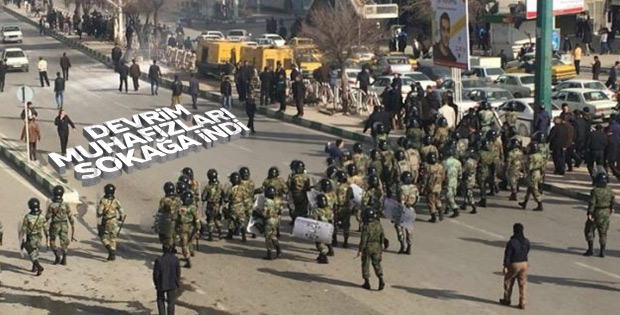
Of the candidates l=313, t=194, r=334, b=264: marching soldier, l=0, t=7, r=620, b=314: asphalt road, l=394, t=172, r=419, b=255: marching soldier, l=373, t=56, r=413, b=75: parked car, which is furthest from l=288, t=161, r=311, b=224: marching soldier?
l=373, t=56, r=413, b=75: parked car

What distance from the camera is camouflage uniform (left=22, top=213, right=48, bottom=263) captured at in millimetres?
16688

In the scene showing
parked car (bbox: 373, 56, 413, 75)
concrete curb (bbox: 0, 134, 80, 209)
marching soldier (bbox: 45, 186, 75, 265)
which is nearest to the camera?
marching soldier (bbox: 45, 186, 75, 265)

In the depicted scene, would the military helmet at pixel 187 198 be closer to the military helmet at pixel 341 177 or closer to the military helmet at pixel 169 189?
the military helmet at pixel 169 189

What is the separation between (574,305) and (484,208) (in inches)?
239

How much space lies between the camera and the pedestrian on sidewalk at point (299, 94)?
33.0m

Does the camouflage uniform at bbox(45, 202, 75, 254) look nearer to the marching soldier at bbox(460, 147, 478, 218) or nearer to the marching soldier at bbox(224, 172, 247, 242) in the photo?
the marching soldier at bbox(224, 172, 247, 242)

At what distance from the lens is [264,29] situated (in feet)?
239

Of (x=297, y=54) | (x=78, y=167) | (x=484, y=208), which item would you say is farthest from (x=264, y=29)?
(x=484, y=208)

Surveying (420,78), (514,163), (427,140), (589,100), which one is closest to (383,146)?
(427,140)

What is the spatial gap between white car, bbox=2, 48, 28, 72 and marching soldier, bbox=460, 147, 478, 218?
105ft

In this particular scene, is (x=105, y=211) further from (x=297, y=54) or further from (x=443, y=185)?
→ (x=297, y=54)

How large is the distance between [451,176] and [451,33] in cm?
881

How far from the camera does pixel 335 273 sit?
16.7 metres

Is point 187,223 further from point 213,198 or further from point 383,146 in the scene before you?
point 383,146
